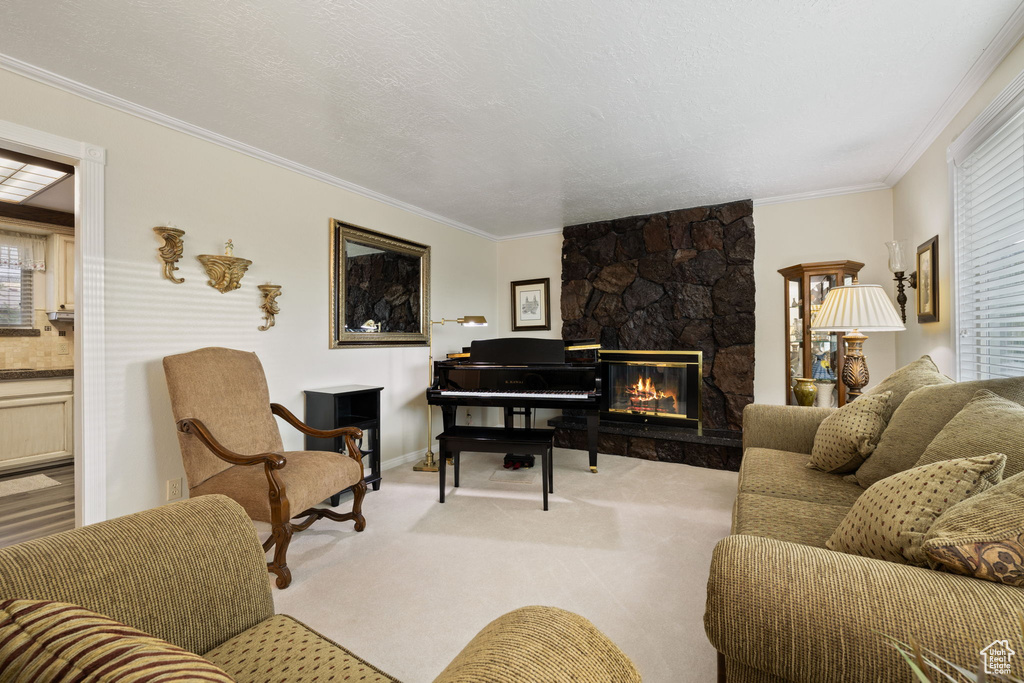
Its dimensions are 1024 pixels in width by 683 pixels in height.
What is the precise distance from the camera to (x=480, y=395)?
3.63m

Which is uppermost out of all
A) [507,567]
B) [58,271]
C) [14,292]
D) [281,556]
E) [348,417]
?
[58,271]

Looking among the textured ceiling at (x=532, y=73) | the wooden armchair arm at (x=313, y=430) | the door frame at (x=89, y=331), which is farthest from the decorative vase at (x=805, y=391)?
the door frame at (x=89, y=331)

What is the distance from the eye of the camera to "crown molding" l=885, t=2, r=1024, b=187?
6.10 feet

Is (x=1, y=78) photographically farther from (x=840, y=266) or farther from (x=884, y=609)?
(x=840, y=266)

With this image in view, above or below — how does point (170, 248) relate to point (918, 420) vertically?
above

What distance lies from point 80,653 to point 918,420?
7.85ft

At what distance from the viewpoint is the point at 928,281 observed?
2.88m

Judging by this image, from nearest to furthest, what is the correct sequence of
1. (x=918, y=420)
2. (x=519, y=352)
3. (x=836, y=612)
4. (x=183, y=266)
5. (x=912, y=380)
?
(x=836, y=612) < (x=918, y=420) < (x=912, y=380) < (x=183, y=266) < (x=519, y=352)

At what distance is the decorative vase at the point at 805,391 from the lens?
10.9 feet

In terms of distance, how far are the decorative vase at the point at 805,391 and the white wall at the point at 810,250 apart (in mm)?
676

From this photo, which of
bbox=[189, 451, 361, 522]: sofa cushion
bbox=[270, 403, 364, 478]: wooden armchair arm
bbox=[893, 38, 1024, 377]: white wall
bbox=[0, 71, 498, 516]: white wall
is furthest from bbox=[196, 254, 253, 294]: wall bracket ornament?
bbox=[893, 38, 1024, 377]: white wall

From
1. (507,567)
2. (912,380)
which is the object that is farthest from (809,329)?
(507,567)

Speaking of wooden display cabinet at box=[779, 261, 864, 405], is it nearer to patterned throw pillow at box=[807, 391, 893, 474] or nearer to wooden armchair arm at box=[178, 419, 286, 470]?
patterned throw pillow at box=[807, 391, 893, 474]

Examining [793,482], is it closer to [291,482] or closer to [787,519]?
[787,519]
